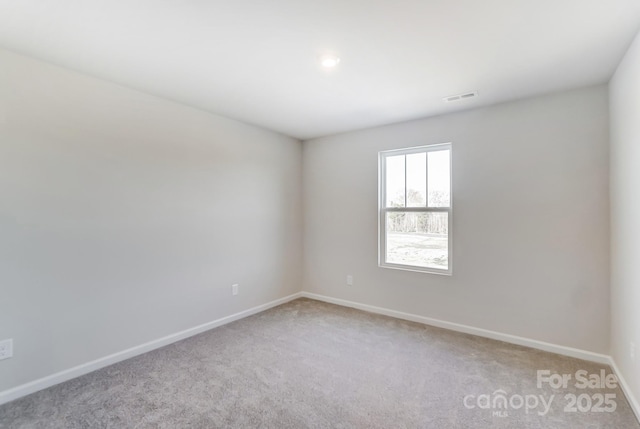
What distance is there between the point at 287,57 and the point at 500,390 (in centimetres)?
286

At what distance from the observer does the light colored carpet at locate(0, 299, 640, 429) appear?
1867mm

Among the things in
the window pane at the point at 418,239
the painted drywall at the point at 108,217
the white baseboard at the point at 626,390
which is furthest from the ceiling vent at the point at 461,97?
the white baseboard at the point at 626,390

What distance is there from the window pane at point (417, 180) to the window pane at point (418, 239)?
0.55 feet

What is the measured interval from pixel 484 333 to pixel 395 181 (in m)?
1.95

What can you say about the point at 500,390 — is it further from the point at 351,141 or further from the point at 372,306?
the point at 351,141

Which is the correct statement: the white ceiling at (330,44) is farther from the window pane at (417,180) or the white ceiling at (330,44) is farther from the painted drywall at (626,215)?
the window pane at (417,180)

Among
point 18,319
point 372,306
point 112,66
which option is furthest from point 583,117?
point 18,319

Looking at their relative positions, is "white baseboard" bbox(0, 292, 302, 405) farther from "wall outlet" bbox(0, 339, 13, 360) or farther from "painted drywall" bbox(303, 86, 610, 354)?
"painted drywall" bbox(303, 86, 610, 354)

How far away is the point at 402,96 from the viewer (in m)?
2.87

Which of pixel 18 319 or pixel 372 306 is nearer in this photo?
pixel 18 319

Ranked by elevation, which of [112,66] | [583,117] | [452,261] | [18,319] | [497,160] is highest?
[112,66]

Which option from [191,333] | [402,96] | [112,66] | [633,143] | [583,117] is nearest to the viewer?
[633,143]

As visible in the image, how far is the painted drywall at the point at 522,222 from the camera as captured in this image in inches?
102

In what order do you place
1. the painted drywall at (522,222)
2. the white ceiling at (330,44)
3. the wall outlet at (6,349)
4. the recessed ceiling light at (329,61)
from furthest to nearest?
1. the painted drywall at (522,222)
2. the recessed ceiling light at (329,61)
3. the wall outlet at (6,349)
4. the white ceiling at (330,44)
